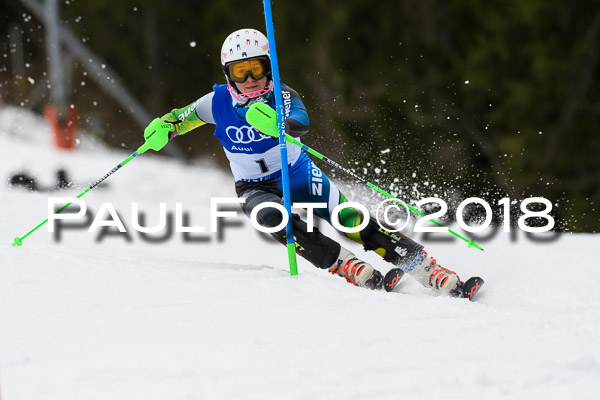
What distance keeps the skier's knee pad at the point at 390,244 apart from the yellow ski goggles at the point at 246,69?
3.69 ft

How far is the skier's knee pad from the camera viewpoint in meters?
4.34

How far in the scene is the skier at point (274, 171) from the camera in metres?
4.16

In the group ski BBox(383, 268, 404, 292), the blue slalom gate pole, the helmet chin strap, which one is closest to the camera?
the blue slalom gate pole

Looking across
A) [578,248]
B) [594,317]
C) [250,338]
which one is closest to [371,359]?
[250,338]

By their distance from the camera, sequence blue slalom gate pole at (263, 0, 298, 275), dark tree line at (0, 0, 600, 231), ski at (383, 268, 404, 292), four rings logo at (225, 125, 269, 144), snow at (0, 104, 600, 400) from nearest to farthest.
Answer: snow at (0, 104, 600, 400) → blue slalom gate pole at (263, 0, 298, 275) → ski at (383, 268, 404, 292) → four rings logo at (225, 125, 269, 144) → dark tree line at (0, 0, 600, 231)

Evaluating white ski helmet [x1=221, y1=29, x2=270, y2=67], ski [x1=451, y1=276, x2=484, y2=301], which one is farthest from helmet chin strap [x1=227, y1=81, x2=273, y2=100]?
ski [x1=451, y1=276, x2=484, y2=301]

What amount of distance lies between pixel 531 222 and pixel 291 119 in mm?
5391

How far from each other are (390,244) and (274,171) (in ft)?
2.78

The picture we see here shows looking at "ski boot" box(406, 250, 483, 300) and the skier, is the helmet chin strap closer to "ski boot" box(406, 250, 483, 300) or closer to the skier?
the skier

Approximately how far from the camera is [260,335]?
2.86 metres

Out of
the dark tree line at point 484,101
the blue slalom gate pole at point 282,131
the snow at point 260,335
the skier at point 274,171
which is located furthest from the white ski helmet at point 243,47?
the dark tree line at point 484,101

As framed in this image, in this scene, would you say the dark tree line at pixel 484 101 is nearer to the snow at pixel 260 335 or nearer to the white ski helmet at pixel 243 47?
the white ski helmet at pixel 243 47

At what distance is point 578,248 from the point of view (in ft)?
17.6

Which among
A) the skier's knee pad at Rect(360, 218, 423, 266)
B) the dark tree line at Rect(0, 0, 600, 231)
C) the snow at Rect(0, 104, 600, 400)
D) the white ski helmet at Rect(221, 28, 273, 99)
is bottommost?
the snow at Rect(0, 104, 600, 400)
